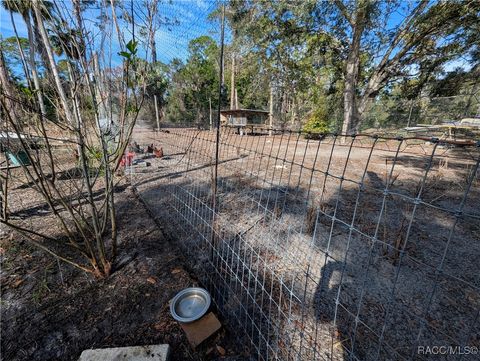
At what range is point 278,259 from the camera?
7.18 ft

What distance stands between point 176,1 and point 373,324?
274 cm

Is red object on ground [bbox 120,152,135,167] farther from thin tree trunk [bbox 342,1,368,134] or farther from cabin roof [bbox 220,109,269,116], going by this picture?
cabin roof [bbox 220,109,269,116]

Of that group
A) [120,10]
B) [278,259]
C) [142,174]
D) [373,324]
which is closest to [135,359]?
[278,259]

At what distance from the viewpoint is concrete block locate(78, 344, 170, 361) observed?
1.25 meters

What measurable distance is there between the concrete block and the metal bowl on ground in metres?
0.20

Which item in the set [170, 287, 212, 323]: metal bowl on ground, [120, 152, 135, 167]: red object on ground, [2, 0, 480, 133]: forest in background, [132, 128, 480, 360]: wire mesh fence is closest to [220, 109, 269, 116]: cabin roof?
[2, 0, 480, 133]: forest in background

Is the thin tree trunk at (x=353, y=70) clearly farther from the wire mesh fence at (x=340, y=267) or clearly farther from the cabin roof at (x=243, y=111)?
the wire mesh fence at (x=340, y=267)

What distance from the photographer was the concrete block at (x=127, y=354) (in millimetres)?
1255

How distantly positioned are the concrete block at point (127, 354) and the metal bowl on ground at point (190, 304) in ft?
0.66

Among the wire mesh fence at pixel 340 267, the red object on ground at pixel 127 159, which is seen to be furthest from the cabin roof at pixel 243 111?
the wire mesh fence at pixel 340 267

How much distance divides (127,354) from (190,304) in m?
0.46

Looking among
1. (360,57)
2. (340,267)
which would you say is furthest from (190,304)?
(360,57)

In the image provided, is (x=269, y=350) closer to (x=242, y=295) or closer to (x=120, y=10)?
(x=242, y=295)

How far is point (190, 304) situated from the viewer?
1.62m
